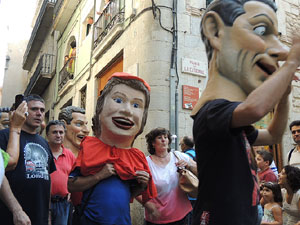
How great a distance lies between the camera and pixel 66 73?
1284 centimetres

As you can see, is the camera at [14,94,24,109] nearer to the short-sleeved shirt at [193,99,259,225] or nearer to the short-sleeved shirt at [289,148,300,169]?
the short-sleeved shirt at [193,99,259,225]

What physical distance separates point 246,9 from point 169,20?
530cm

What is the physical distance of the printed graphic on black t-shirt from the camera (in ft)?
9.05

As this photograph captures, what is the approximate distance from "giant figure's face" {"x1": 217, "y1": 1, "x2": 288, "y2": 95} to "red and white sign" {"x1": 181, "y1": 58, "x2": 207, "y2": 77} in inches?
194

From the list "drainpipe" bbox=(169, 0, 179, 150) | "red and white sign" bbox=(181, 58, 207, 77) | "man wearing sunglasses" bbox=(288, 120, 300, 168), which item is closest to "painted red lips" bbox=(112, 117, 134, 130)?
"man wearing sunglasses" bbox=(288, 120, 300, 168)

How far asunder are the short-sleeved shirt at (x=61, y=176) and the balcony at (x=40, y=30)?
12.2 meters

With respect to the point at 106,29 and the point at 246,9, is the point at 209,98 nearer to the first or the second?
the point at 246,9

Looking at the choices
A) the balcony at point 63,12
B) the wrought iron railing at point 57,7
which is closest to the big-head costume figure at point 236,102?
the balcony at point 63,12

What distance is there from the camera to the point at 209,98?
1.47 meters

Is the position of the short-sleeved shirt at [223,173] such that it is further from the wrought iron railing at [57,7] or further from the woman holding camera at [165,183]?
the wrought iron railing at [57,7]

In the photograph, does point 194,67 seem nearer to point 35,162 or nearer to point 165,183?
point 165,183

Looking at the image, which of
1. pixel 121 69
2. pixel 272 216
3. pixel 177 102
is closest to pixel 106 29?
pixel 121 69

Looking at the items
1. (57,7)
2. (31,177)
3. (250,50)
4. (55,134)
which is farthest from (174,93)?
(57,7)

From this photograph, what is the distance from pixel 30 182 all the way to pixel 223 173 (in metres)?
1.91
